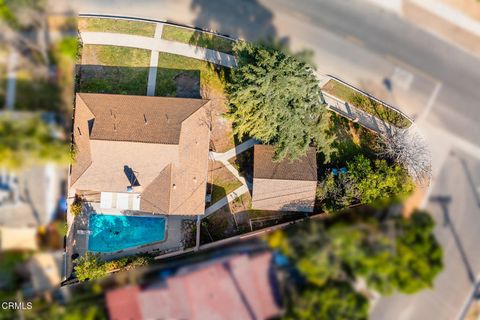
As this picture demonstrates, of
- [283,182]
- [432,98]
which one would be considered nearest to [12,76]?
[283,182]

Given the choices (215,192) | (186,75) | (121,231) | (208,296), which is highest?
(186,75)

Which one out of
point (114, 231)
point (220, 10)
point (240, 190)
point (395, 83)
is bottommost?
point (114, 231)

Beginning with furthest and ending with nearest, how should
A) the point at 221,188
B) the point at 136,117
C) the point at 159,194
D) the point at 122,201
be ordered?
the point at 221,188, the point at 122,201, the point at 159,194, the point at 136,117

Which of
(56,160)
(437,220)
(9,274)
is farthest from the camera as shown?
(437,220)

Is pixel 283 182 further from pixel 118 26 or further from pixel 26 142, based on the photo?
pixel 26 142

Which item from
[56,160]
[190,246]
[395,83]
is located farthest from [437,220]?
[56,160]

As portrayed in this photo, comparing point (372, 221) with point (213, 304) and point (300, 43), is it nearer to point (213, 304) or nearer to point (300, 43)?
point (213, 304)
